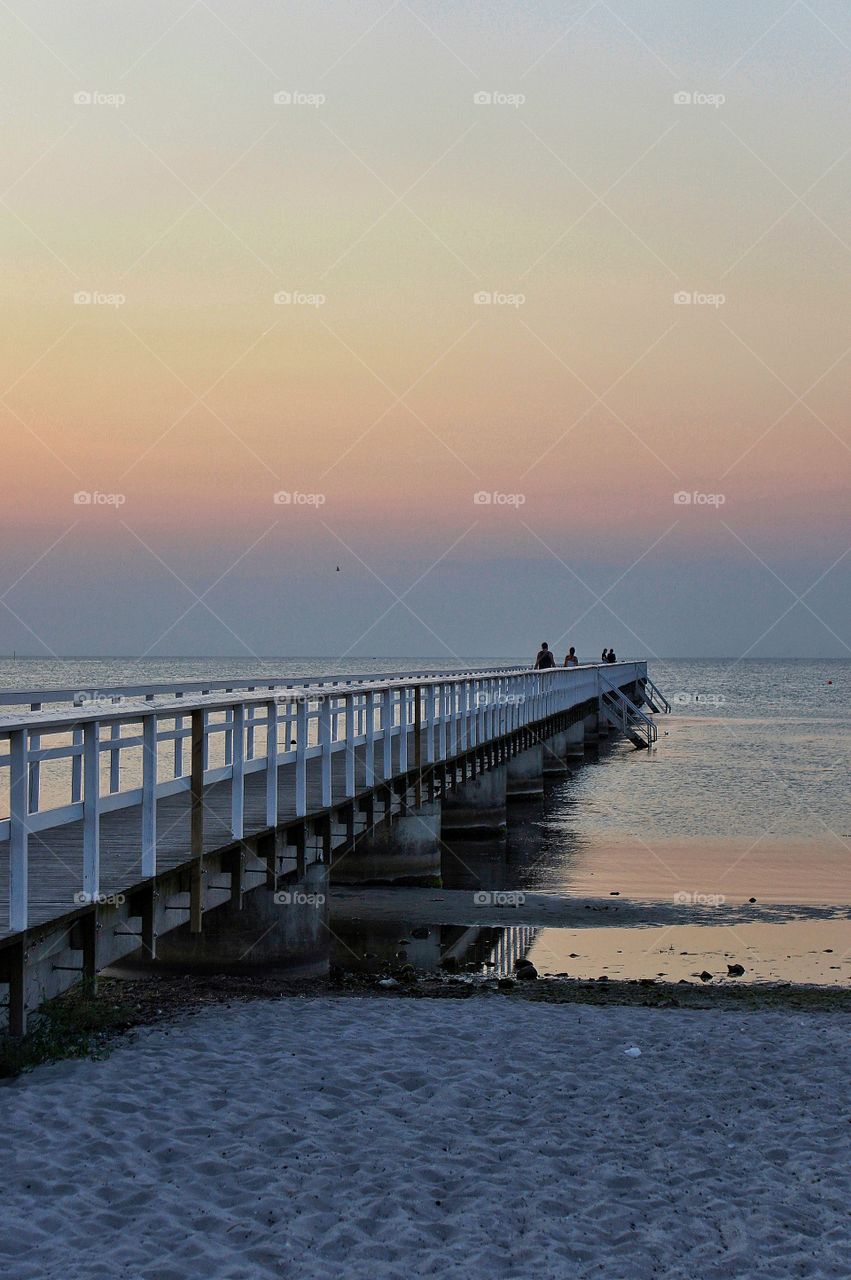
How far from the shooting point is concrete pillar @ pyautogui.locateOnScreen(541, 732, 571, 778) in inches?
1471

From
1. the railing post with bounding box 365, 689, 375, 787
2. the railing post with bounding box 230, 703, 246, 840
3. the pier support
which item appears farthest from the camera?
the pier support

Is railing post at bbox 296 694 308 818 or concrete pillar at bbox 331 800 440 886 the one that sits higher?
railing post at bbox 296 694 308 818

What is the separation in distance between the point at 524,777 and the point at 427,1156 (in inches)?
960

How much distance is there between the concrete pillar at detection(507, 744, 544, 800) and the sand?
21.1 metres

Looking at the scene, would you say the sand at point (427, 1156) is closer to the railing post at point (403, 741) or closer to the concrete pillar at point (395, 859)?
the railing post at point (403, 741)

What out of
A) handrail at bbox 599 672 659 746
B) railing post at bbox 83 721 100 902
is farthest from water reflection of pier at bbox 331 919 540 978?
handrail at bbox 599 672 659 746

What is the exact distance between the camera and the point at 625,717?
5247 centimetres

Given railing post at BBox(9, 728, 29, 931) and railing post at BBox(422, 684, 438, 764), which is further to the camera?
railing post at BBox(422, 684, 438, 764)

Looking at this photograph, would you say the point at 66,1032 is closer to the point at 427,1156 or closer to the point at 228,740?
the point at 427,1156

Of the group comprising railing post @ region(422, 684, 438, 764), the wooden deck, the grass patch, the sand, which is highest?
railing post @ region(422, 684, 438, 764)

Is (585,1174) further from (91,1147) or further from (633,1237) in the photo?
(91,1147)

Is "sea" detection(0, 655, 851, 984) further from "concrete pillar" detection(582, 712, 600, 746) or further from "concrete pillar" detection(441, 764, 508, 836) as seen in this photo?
"concrete pillar" detection(582, 712, 600, 746)

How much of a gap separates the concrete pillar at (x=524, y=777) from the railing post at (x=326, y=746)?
16987 millimetres

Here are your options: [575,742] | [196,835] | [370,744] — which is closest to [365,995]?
[196,835]
